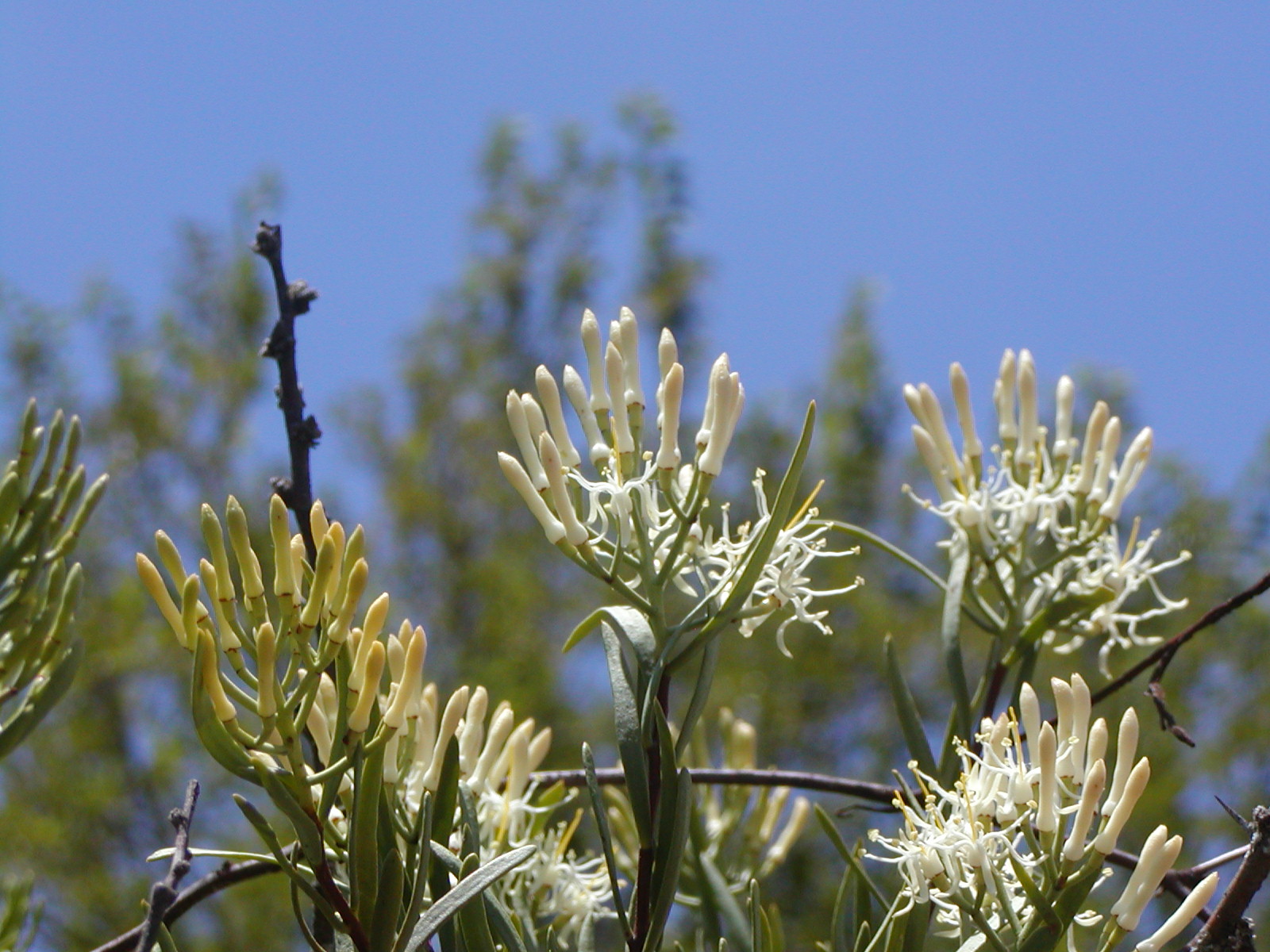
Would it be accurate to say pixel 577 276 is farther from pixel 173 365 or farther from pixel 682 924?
pixel 682 924

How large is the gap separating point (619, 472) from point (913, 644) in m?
6.84

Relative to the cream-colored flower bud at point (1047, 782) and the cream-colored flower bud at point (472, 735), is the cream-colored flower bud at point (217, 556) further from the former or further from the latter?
the cream-colored flower bud at point (1047, 782)

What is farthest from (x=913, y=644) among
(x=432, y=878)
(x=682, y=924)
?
(x=432, y=878)

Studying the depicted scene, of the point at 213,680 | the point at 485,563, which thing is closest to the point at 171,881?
the point at 213,680

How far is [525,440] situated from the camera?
2.70ft

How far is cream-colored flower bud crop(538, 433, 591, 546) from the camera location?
77 cm

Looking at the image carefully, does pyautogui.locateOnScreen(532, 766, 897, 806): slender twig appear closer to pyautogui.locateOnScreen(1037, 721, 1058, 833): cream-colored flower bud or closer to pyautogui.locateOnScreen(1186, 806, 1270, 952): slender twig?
pyautogui.locateOnScreen(1037, 721, 1058, 833): cream-colored flower bud

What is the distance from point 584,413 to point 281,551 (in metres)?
0.28

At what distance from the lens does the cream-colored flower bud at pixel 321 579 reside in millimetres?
670

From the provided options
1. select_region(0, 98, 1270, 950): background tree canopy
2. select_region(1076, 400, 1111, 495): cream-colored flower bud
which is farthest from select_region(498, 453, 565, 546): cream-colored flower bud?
select_region(0, 98, 1270, 950): background tree canopy

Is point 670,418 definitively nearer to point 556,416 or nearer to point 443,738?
point 556,416

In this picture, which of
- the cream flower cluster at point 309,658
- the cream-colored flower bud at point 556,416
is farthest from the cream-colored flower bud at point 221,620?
the cream-colored flower bud at point 556,416

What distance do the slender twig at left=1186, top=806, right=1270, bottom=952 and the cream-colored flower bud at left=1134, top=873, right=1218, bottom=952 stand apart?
6 cm

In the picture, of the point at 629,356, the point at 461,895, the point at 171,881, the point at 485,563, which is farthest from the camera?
the point at 485,563
